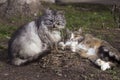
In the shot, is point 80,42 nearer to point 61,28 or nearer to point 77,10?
point 61,28

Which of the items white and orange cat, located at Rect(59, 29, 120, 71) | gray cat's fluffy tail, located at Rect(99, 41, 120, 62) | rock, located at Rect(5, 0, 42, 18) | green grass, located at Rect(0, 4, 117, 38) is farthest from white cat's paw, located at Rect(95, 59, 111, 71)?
rock, located at Rect(5, 0, 42, 18)

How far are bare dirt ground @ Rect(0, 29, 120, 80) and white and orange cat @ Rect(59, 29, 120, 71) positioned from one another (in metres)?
0.11

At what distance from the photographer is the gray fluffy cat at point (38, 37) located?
6633mm

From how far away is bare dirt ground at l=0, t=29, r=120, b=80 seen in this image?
21.0 ft

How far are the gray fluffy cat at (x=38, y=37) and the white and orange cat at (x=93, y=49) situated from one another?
42 cm

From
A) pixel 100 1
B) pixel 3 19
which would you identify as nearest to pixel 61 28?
pixel 3 19

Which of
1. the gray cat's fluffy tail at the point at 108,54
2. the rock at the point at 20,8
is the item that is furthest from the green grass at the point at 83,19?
the gray cat's fluffy tail at the point at 108,54

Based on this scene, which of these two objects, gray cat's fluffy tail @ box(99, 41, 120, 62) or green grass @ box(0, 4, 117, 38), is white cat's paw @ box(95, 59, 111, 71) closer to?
gray cat's fluffy tail @ box(99, 41, 120, 62)

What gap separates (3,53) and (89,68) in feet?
5.73

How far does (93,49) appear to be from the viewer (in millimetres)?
6984

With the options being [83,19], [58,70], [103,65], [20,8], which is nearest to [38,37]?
[58,70]

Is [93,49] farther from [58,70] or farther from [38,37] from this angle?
[38,37]

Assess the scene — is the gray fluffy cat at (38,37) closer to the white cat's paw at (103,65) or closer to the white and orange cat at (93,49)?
the white and orange cat at (93,49)

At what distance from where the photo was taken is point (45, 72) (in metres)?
6.53
